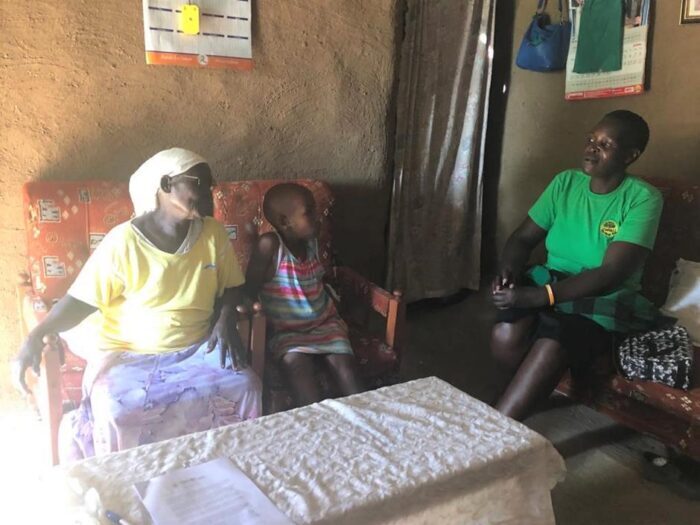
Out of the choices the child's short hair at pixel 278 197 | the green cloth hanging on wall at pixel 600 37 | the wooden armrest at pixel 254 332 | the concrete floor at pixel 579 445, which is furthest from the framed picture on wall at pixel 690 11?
the wooden armrest at pixel 254 332

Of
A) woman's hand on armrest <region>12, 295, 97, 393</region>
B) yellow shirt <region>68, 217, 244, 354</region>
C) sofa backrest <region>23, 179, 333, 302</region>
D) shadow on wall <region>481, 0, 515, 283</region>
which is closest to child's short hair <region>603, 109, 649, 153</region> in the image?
shadow on wall <region>481, 0, 515, 283</region>

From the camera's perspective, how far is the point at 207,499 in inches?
43.6

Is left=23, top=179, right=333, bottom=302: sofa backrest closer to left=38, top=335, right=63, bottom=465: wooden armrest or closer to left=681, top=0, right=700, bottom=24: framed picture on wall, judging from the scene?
left=38, top=335, right=63, bottom=465: wooden armrest

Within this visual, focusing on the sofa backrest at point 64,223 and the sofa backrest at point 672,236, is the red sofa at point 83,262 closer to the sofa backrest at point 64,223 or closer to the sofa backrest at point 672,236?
the sofa backrest at point 64,223

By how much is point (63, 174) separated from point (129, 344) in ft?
2.22

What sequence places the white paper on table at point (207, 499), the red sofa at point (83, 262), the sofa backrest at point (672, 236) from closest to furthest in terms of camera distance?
the white paper on table at point (207, 499)
the red sofa at point (83, 262)
the sofa backrest at point (672, 236)

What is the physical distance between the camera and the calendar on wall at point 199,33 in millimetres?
2139

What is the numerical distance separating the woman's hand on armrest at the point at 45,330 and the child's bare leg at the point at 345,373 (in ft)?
2.39

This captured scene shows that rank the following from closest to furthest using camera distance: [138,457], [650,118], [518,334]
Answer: [138,457]
[518,334]
[650,118]

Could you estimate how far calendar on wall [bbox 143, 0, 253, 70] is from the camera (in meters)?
2.14

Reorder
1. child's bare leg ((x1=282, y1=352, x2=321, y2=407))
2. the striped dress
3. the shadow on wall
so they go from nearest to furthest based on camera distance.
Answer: child's bare leg ((x1=282, y1=352, x2=321, y2=407))
the striped dress
the shadow on wall

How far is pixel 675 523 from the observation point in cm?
188

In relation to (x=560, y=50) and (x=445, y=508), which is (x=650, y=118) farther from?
(x=445, y=508)

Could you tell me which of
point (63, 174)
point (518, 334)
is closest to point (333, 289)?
point (518, 334)
